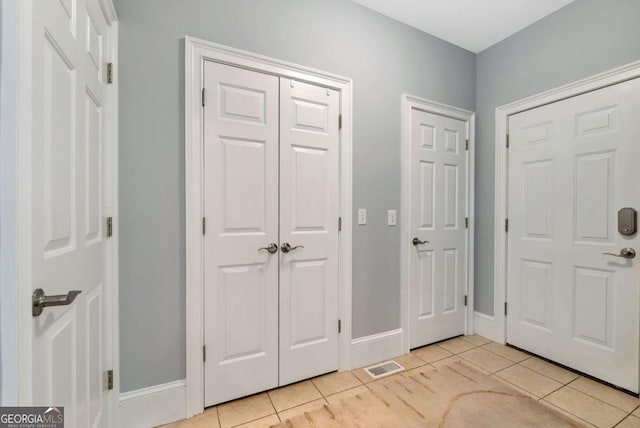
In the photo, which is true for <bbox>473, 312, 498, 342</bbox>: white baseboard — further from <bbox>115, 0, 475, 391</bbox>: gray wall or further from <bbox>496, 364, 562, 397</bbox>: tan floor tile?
<bbox>115, 0, 475, 391</bbox>: gray wall

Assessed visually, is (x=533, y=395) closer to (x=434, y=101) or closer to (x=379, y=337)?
(x=379, y=337)

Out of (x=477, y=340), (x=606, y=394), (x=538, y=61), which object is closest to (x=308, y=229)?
(x=477, y=340)

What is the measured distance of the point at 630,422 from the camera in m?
1.55

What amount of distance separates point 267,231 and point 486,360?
6.75 feet

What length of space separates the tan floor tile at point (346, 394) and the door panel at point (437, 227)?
2.39 ft

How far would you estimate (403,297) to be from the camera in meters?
2.29

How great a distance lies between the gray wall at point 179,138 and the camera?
1480 mm

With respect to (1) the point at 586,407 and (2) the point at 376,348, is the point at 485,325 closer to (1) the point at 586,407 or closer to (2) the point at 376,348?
(1) the point at 586,407

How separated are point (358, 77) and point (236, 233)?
1.49 metres

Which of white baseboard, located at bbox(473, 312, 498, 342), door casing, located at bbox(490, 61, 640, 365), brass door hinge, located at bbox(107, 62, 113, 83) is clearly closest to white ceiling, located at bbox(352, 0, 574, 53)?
door casing, located at bbox(490, 61, 640, 365)

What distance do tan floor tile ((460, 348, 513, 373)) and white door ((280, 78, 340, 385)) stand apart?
3.77 ft

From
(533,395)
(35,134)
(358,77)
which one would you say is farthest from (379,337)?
(35,134)

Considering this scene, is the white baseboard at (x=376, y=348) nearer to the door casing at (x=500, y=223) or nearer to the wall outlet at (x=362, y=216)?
the wall outlet at (x=362, y=216)

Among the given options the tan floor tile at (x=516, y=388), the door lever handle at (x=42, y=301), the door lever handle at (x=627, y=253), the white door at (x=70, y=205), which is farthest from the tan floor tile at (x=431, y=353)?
the door lever handle at (x=42, y=301)
